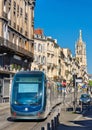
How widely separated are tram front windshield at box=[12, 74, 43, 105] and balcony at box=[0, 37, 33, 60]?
94.0 feet

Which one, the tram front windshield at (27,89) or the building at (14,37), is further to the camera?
the building at (14,37)

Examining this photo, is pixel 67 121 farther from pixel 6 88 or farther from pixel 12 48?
pixel 12 48

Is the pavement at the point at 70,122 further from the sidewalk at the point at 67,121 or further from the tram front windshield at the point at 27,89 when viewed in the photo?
the tram front windshield at the point at 27,89

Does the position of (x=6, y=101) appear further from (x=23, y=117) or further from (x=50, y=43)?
(x=50, y=43)

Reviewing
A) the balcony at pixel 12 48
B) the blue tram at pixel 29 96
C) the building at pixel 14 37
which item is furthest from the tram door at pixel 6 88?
the blue tram at pixel 29 96

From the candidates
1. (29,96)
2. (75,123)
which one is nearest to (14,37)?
(29,96)

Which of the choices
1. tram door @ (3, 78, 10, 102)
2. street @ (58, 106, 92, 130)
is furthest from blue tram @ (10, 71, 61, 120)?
tram door @ (3, 78, 10, 102)

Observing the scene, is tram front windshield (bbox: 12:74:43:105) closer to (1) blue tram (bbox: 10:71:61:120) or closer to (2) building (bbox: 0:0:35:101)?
(1) blue tram (bbox: 10:71:61:120)

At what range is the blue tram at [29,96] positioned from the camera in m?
24.8

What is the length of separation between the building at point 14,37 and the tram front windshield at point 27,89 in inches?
1128

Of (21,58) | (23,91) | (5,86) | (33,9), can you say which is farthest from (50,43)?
(23,91)

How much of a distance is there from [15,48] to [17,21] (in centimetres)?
581

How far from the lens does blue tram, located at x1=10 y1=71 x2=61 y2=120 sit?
81.5ft

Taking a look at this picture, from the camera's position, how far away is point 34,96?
2530 cm
